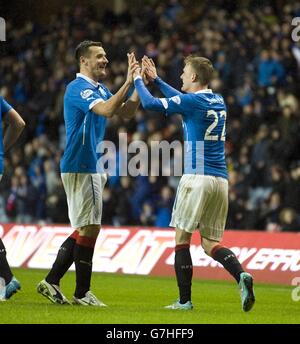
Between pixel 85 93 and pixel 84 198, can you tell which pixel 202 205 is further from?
pixel 85 93

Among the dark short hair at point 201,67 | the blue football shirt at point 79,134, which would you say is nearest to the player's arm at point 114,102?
the blue football shirt at point 79,134

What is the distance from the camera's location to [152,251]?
16.5 m

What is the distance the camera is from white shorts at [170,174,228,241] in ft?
34.6

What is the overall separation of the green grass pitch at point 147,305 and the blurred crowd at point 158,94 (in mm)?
3401

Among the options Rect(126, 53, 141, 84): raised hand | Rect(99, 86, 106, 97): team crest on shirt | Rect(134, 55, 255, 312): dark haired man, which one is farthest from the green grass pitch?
Rect(126, 53, 141, 84): raised hand

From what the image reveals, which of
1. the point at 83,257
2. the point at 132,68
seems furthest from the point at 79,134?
the point at 83,257

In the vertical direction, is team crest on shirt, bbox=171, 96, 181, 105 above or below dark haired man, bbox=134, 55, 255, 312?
above

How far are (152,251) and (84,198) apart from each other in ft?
18.9

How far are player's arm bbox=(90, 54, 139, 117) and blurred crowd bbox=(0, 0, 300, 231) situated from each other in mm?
7074

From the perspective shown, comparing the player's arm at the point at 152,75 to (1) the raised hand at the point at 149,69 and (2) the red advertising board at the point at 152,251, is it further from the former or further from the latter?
(2) the red advertising board at the point at 152,251

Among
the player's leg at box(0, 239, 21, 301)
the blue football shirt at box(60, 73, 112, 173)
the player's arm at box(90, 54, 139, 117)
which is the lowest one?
the player's leg at box(0, 239, 21, 301)

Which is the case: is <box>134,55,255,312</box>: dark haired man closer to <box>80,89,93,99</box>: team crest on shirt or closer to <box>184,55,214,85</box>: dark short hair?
<box>184,55,214,85</box>: dark short hair

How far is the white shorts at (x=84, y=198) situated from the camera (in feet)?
35.4
